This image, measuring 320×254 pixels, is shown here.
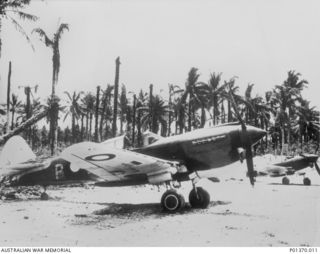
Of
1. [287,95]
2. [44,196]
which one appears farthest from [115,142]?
[287,95]

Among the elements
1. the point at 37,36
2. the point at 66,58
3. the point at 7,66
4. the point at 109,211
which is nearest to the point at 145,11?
the point at 66,58

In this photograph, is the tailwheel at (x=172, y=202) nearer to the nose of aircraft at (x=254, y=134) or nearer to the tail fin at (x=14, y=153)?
the nose of aircraft at (x=254, y=134)

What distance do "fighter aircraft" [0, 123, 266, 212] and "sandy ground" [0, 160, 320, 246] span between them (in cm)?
55

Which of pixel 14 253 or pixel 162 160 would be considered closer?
pixel 14 253

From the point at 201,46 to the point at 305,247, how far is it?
4264 millimetres

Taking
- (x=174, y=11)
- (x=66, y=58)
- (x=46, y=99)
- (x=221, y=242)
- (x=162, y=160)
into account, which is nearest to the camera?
(x=221, y=242)

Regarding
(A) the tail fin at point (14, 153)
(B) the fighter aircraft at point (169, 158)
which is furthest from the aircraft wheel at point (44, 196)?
(B) the fighter aircraft at point (169, 158)

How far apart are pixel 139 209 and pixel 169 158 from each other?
4.00ft

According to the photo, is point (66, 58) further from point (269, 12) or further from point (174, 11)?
point (269, 12)

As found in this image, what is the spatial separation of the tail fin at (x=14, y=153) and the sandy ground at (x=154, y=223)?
0.85 m

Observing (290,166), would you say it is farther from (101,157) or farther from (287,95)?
(101,157)

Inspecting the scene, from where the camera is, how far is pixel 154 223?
225 inches

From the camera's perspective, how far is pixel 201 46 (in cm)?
741

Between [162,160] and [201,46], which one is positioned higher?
[201,46]
